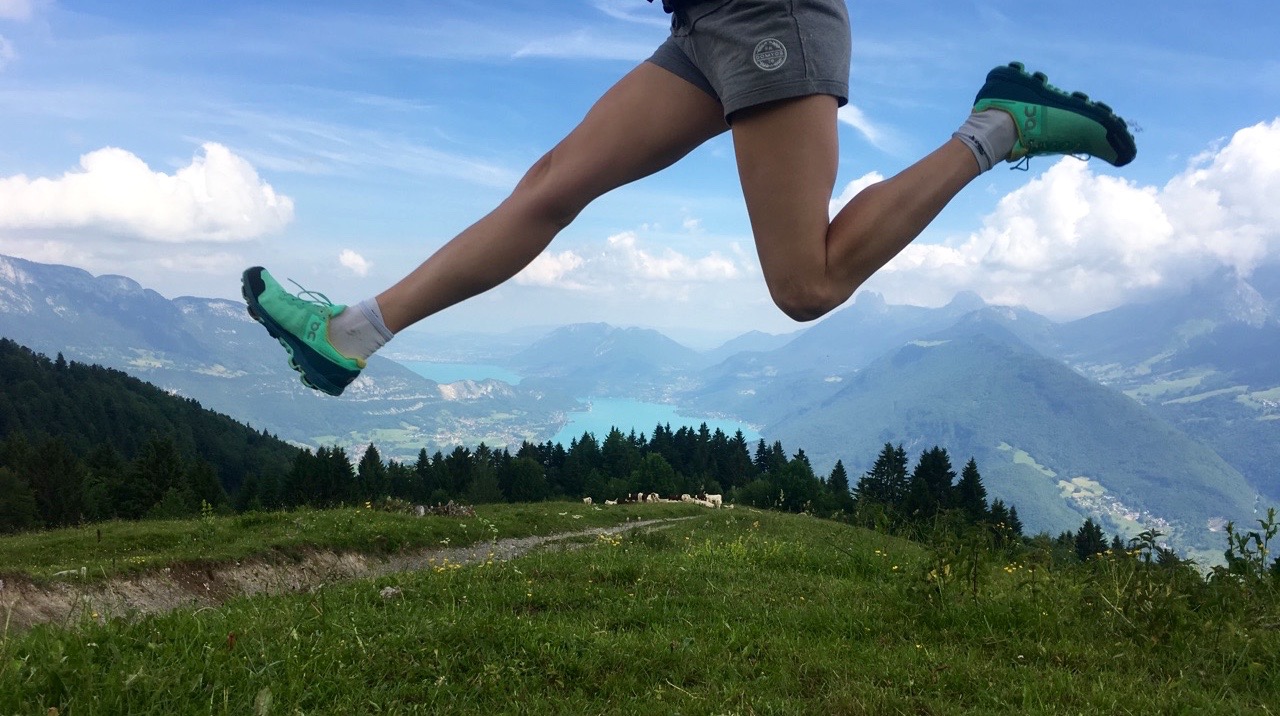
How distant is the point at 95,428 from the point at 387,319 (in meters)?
103

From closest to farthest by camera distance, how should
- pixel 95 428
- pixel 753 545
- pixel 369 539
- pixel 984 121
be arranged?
pixel 984 121
pixel 753 545
pixel 369 539
pixel 95 428

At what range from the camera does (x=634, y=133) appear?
3334mm

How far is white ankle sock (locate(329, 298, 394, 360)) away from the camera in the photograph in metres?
3.79

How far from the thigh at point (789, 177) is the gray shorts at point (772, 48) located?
0.21ft

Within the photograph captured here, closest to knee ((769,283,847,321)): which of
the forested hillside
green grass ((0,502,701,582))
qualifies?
green grass ((0,502,701,582))

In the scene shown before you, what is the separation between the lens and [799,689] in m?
3.17

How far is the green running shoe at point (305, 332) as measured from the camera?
12.4 feet

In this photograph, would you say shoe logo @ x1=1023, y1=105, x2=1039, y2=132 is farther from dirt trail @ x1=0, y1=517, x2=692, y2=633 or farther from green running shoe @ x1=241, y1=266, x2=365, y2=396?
dirt trail @ x1=0, y1=517, x2=692, y2=633

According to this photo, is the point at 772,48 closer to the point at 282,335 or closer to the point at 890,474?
the point at 282,335

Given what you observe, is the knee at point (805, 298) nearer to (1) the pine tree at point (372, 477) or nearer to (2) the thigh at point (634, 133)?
(2) the thigh at point (634, 133)

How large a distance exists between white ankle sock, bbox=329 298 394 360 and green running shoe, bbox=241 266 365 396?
36mm

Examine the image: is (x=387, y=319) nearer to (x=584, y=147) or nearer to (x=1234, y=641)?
(x=584, y=147)

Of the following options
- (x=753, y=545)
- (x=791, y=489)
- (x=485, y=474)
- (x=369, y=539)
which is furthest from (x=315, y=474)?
(x=753, y=545)

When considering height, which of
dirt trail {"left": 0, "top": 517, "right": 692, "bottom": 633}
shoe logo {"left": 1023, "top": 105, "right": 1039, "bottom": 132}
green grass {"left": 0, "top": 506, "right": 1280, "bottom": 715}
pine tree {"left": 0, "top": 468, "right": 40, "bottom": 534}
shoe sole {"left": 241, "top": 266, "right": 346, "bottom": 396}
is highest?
shoe logo {"left": 1023, "top": 105, "right": 1039, "bottom": 132}
